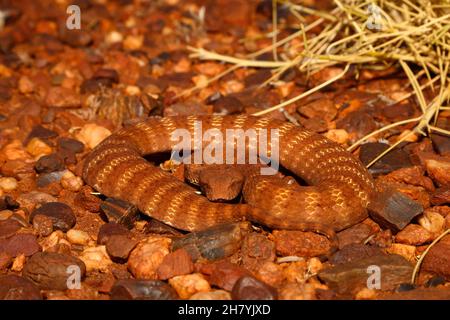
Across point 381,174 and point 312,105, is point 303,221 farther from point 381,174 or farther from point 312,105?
point 312,105

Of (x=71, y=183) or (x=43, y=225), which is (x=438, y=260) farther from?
(x=71, y=183)

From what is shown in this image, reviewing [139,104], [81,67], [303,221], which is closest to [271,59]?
[139,104]

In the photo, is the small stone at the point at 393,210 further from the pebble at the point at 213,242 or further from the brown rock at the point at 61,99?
the brown rock at the point at 61,99

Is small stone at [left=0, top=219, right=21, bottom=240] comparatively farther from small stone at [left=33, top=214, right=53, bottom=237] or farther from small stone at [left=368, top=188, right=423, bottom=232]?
small stone at [left=368, top=188, right=423, bottom=232]

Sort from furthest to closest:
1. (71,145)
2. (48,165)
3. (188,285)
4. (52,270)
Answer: (71,145) < (48,165) < (52,270) < (188,285)

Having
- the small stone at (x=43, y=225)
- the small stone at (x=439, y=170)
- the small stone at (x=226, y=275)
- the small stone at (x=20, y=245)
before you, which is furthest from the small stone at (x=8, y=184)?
the small stone at (x=439, y=170)

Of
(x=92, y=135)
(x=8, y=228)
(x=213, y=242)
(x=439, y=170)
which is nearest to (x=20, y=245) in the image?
(x=8, y=228)

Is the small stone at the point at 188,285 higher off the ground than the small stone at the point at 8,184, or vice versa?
the small stone at the point at 8,184
